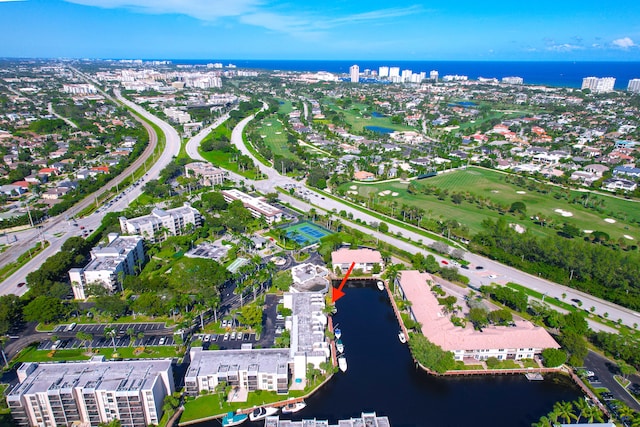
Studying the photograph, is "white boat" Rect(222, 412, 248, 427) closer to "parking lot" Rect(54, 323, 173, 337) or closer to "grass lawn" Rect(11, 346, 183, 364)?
"grass lawn" Rect(11, 346, 183, 364)

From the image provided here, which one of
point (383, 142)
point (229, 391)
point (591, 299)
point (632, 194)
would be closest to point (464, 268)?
point (591, 299)

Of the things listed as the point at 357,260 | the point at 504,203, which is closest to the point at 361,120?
the point at 504,203

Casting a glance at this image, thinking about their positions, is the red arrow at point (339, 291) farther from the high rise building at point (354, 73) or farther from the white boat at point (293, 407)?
the high rise building at point (354, 73)

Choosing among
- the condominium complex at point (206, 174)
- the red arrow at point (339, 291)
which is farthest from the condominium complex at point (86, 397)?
the condominium complex at point (206, 174)

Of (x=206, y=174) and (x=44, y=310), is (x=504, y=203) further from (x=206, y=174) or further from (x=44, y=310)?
(x=44, y=310)

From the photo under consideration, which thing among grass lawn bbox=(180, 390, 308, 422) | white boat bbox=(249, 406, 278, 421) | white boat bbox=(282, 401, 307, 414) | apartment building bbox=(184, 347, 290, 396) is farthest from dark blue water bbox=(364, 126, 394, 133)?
white boat bbox=(249, 406, 278, 421)

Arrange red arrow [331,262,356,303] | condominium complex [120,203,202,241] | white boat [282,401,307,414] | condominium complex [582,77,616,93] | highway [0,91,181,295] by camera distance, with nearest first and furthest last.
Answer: white boat [282,401,307,414] → red arrow [331,262,356,303] → highway [0,91,181,295] → condominium complex [120,203,202,241] → condominium complex [582,77,616,93]

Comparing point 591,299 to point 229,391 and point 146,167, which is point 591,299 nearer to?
point 229,391
